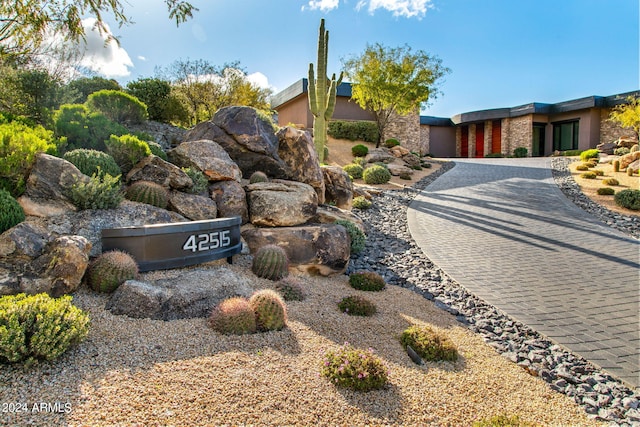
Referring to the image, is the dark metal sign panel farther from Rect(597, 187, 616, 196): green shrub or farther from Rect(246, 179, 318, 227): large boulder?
Rect(597, 187, 616, 196): green shrub

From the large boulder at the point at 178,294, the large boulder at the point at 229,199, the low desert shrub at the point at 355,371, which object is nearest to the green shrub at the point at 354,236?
the large boulder at the point at 229,199

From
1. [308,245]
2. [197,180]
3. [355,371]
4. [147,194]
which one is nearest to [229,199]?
[197,180]

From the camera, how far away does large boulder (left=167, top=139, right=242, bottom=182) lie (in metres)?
8.34

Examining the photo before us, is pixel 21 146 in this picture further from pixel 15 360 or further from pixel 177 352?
pixel 177 352

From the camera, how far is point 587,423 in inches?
151

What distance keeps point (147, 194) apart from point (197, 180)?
4.16 ft

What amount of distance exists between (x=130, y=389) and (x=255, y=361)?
1.15 metres

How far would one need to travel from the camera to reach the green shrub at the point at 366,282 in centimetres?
711

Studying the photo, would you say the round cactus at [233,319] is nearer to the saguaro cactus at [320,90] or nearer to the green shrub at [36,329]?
the green shrub at [36,329]

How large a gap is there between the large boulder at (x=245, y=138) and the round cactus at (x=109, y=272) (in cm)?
517

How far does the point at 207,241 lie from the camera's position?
624cm

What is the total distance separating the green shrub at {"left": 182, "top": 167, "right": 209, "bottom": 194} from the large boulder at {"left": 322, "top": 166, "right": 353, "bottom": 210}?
4666 millimetres

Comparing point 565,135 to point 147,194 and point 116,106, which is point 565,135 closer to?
point 116,106

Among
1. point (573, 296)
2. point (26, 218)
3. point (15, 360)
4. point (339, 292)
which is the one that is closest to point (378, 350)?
point (339, 292)
